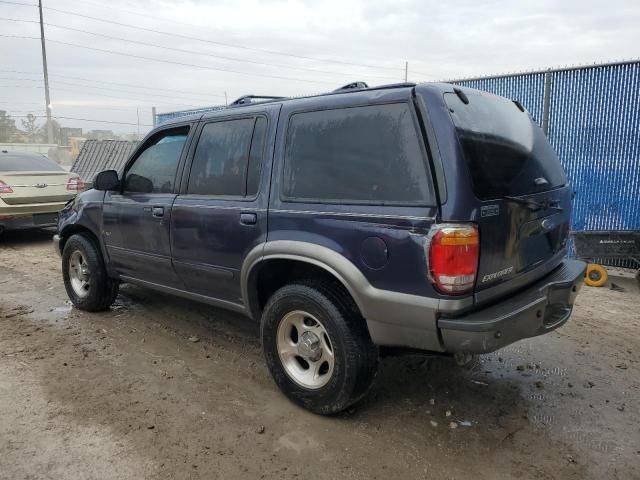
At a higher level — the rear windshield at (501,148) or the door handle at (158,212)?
the rear windshield at (501,148)

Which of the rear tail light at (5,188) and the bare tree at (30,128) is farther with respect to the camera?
the bare tree at (30,128)

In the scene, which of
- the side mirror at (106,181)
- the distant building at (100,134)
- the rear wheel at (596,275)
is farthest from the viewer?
the distant building at (100,134)

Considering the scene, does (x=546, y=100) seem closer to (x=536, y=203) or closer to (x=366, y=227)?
(x=536, y=203)

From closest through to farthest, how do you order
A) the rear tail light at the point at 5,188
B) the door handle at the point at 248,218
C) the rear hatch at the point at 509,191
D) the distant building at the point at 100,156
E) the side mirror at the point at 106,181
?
1. the rear hatch at the point at 509,191
2. the door handle at the point at 248,218
3. the side mirror at the point at 106,181
4. the rear tail light at the point at 5,188
5. the distant building at the point at 100,156

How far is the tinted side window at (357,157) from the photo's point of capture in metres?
2.62

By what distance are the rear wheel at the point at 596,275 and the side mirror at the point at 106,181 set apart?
5396 mm

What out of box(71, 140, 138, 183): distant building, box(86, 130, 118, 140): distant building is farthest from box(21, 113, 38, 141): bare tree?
box(71, 140, 138, 183): distant building

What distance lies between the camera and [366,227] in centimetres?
270

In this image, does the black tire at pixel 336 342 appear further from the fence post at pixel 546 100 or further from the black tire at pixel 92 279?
the fence post at pixel 546 100

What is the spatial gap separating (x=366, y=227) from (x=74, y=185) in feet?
26.5

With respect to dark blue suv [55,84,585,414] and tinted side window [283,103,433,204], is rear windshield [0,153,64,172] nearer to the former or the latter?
dark blue suv [55,84,585,414]

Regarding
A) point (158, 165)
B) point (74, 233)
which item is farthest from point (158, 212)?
point (74, 233)

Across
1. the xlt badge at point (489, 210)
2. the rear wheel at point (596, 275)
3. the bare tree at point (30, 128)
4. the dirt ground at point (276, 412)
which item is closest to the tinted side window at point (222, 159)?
the dirt ground at point (276, 412)

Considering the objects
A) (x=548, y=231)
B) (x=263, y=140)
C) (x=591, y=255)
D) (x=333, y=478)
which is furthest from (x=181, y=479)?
(x=591, y=255)
